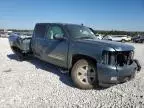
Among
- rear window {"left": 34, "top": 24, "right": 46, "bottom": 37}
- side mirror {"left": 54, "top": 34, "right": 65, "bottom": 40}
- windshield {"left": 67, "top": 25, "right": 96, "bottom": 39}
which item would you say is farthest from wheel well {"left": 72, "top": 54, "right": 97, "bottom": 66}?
rear window {"left": 34, "top": 24, "right": 46, "bottom": 37}

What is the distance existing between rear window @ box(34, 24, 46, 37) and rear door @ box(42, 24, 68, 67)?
310mm

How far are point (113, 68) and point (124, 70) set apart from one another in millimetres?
395

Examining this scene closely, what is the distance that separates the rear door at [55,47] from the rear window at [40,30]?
1.02 feet

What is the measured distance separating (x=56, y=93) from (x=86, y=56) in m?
1.38

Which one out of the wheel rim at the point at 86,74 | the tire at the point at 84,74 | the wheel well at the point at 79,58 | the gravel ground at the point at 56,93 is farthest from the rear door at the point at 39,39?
the wheel rim at the point at 86,74

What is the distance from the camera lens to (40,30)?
30.0 feet

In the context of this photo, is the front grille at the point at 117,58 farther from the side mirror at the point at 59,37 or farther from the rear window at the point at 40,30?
the rear window at the point at 40,30

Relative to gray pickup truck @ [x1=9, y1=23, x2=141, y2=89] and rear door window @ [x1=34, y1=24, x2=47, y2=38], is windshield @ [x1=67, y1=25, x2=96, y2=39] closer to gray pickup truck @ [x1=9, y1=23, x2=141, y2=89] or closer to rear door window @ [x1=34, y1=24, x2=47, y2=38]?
gray pickup truck @ [x1=9, y1=23, x2=141, y2=89]


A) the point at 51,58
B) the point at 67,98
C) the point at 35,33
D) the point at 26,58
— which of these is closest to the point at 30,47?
the point at 35,33

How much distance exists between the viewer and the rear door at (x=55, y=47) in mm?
7383

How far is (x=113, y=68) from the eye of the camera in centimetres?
598

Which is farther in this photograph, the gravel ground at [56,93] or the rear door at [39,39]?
the rear door at [39,39]

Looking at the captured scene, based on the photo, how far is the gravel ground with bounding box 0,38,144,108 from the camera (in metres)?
5.34

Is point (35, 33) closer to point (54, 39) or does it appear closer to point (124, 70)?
point (54, 39)
